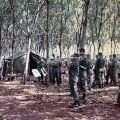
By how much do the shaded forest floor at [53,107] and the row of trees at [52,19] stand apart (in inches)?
249

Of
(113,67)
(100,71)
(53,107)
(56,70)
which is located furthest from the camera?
(56,70)

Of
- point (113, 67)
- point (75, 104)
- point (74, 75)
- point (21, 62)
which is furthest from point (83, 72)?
point (21, 62)

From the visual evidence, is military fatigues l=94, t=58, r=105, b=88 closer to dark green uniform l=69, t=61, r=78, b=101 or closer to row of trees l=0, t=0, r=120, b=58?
row of trees l=0, t=0, r=120, b=58

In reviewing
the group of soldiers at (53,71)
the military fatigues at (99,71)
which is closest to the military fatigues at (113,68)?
the military fatigues at (99,71)

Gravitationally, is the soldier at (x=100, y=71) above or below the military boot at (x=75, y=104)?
above

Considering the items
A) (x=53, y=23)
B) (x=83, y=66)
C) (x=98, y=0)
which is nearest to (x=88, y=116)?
(x=83, y=66)

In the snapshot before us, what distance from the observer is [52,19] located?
53938 mm

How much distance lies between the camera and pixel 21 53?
37.1 metres

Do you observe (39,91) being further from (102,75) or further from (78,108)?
(78,108)

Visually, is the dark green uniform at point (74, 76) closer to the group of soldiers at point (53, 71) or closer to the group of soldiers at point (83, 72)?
the group of soldiers at point (83, 72)

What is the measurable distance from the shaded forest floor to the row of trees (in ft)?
20.7

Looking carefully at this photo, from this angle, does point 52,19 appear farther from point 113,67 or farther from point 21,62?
point 113,67

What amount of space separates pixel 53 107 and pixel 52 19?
128 ft

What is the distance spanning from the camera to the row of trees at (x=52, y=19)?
→ 30.0m
